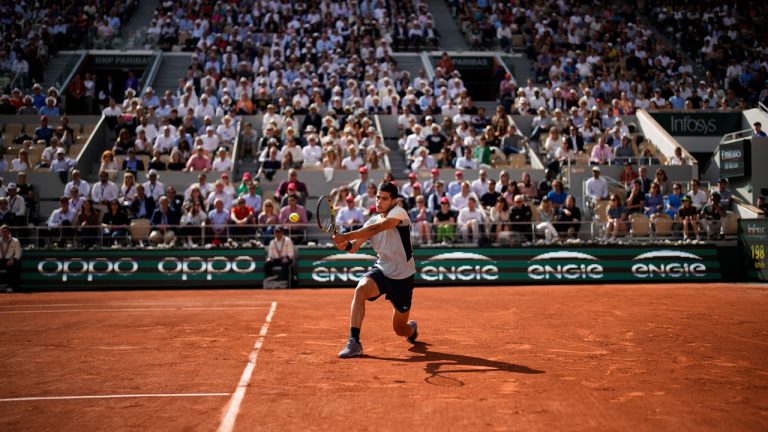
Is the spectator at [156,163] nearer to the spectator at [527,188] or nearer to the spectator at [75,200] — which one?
the spectator at [75,200]

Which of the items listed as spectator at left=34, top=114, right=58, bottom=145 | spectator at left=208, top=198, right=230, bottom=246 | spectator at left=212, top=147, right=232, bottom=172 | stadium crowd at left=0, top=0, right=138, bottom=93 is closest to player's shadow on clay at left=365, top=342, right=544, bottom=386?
spectator at left=208, top=198, right=230, bottom=246

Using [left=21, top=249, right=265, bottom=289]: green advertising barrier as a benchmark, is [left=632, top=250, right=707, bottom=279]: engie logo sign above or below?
below

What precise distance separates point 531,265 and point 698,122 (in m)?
12.1

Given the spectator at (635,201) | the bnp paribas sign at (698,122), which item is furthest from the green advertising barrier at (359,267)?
the bnp paribas sign at (698,122)

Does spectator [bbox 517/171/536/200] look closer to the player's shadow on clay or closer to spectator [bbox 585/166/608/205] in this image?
spectator [bbox 585/166/608/205]

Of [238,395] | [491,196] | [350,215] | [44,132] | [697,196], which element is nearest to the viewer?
[238,395]

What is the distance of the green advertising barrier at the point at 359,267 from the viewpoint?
1972 centimetres

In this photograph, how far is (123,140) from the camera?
79.7 ft

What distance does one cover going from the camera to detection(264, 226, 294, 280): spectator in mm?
19578

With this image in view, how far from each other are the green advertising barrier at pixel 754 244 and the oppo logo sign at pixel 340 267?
959 cm

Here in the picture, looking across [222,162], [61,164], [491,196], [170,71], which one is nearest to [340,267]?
[491,196]

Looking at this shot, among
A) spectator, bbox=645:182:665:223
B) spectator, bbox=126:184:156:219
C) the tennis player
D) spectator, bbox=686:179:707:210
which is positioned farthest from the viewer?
spectator, bbox=686:179:707:210

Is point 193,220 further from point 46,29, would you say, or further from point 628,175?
point 46,29

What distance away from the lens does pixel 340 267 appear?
20.0 meters
